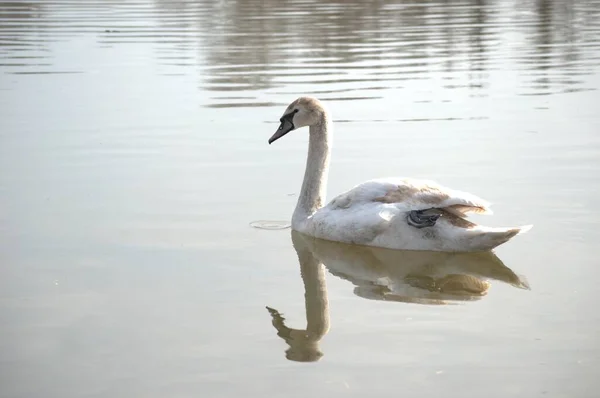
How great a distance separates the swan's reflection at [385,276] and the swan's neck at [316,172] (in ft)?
1.27

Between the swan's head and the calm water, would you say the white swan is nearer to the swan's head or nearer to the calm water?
the calm water

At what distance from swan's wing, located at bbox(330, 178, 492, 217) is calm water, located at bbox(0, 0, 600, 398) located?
0.40 m

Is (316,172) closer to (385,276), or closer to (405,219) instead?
(405,219)

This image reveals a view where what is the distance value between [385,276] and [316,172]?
5.75 feet

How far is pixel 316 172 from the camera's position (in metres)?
9.30

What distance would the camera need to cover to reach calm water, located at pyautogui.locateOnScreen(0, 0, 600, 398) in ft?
19.5

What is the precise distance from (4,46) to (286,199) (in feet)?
48.5

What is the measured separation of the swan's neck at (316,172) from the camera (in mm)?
9133

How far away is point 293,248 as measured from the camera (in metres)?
8.59

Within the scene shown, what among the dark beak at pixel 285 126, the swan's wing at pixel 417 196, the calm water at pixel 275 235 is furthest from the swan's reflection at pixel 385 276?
the dark beak at pixel 285 126

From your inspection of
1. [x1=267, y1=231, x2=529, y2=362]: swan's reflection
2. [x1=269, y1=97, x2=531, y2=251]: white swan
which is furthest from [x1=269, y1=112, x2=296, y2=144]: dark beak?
[x1=267, y1=231, x2=529, y2=362]: swan's reflection

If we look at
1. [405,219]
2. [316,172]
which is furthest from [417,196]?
[316,172]

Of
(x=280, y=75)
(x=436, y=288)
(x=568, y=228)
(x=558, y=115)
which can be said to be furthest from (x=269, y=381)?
(x=280, y=75)

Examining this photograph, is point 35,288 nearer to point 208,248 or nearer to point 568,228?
point 208,248
